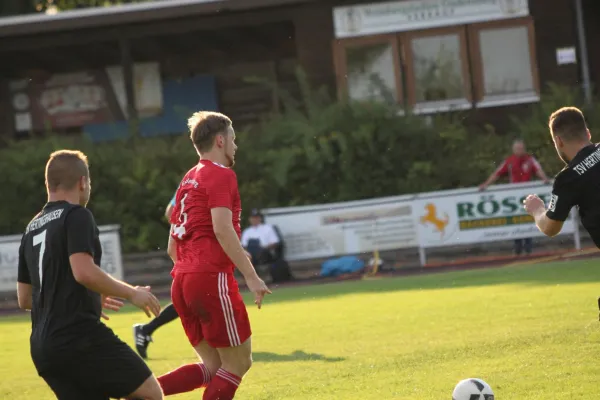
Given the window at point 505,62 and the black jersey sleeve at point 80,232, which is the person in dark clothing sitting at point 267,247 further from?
the black jersey sleeve at point 80,232

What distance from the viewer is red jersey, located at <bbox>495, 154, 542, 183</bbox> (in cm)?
2172

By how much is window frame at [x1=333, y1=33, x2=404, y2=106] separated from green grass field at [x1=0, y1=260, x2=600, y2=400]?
341 inches

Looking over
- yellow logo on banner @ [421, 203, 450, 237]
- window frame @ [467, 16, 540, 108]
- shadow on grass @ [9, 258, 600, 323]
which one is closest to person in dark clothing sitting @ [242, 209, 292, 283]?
shadow on grass @ [9, 258, 600, 323]

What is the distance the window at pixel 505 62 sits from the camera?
Result: 1024 inches

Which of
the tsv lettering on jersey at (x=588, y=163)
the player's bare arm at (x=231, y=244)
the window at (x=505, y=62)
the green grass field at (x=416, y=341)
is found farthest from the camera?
the window at (x=505, y=62)

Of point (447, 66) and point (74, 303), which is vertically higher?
point (447, 66)

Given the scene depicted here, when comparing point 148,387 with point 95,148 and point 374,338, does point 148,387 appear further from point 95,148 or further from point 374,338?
point 95,148

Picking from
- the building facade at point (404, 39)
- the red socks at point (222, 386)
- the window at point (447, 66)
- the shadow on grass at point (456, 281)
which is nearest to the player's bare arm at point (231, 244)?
the red socks at point (222, 386)

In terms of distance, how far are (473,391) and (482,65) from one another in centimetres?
1980

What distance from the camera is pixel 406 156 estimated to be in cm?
2422

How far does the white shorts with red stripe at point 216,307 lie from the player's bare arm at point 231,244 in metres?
0.16

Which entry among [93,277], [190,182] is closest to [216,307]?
[190,182]

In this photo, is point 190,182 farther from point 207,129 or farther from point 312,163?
point 312,163

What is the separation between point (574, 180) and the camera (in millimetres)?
7160
